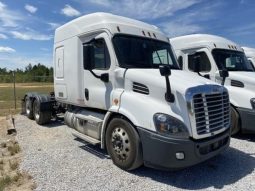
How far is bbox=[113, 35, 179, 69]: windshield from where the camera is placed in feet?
19.7

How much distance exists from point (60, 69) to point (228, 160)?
5091 mm

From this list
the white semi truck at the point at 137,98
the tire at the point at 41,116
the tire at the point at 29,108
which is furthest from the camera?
the tire at the point at 29,108

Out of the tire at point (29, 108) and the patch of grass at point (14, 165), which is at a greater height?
the tire at point (29, 108)

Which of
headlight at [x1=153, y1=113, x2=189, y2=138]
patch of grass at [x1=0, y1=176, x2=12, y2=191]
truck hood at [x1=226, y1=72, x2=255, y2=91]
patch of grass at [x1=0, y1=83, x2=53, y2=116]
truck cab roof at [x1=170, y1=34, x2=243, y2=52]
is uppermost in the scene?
truck cab roof at [x1=170, y1=34, x2=243, y2=52]

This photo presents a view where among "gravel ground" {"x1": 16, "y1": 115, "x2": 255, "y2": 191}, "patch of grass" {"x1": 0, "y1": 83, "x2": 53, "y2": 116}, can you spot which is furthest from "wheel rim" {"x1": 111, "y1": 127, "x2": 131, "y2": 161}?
"patch of grass" {"x1": 0, "y1": 83, "x2": 53, "y2": 116}

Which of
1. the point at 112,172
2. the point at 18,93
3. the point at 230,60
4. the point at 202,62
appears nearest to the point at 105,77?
the point at 112,172

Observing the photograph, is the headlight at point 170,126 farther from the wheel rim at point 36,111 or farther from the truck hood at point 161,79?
the wheel rim at point 36,111

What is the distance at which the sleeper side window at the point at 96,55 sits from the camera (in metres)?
6.21

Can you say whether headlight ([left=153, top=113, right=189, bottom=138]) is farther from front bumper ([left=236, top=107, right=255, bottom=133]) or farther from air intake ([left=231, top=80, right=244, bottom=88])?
air intake ([left=231, top=80, right=244, bottom=88])

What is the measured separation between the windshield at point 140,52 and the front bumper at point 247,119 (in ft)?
8.49

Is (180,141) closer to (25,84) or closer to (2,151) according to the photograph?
(2,151)

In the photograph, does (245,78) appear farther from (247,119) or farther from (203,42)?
(203,42)

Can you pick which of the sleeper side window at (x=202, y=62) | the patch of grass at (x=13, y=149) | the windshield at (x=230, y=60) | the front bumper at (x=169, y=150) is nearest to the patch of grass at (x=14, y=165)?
the patch of grass at (x=13, y=149)

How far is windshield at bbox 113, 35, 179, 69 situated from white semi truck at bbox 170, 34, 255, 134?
97.2 inches
